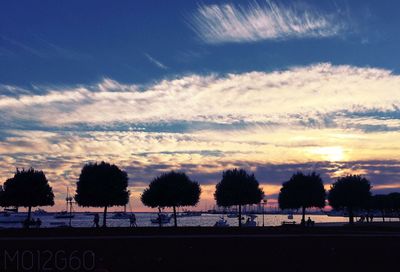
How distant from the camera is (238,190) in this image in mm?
75438

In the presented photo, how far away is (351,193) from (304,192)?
329 inches

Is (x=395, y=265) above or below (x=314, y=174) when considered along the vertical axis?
below

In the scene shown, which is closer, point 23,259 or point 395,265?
point 395,265

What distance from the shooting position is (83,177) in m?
72.9

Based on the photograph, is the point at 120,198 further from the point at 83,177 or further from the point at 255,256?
the point at 255,256

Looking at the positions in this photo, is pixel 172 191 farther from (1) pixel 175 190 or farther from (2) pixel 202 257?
(2) pixel 202 257

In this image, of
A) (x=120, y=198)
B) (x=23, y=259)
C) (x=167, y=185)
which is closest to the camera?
(x=23, y=259)

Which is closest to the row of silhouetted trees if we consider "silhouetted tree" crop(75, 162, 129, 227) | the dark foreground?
"silhouetted tree" crop(75, 162, 129, 227)

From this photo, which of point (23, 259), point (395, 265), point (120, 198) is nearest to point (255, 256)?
point (395, 265)

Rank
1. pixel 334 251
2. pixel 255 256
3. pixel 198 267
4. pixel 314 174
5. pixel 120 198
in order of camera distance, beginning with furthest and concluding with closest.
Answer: pixel 314 174 → pixel 120 198 → pixel 334 251 → pixel 255 256 → pixel 198 267

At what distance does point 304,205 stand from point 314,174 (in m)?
6.07

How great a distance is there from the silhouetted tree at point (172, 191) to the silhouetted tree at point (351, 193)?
23.7m

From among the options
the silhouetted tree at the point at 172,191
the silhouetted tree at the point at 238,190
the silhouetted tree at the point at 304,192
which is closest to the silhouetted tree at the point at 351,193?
the silhouetted tree at the point at 304,192

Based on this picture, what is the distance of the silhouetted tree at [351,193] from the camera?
84500 millimetres
